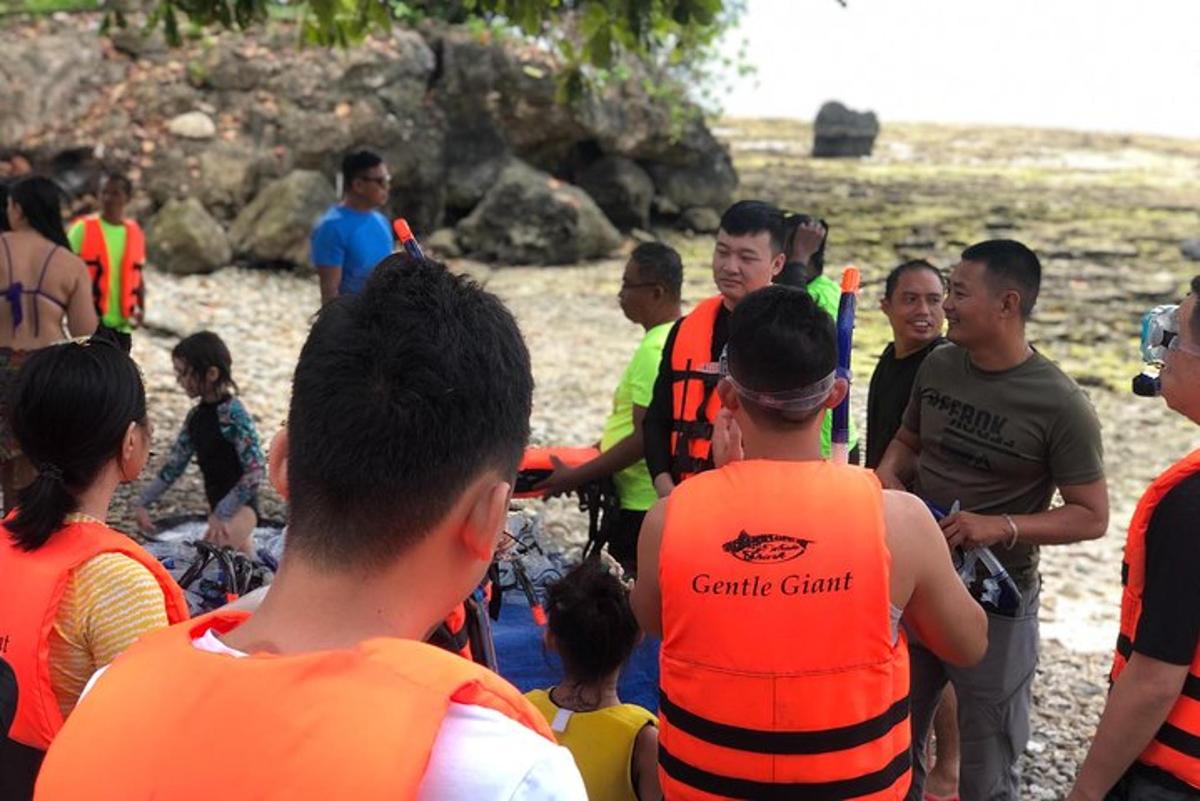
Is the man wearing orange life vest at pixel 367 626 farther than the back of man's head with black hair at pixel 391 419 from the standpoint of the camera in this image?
No

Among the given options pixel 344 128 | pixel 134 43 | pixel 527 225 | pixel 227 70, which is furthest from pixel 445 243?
pixel 134 43

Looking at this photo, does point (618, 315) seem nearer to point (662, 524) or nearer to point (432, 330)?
point (662, 524)

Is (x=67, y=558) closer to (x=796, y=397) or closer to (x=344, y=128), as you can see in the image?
(x=796, y=397)

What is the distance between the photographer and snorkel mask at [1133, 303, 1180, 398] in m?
2.78

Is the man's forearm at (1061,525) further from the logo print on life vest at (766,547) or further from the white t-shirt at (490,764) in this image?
the white t-shirt at (490,764)

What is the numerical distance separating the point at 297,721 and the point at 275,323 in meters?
12.0

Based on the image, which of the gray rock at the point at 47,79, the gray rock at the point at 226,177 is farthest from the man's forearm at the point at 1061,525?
the gray rock at the point at 47,79

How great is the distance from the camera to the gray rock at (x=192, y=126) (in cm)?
1498

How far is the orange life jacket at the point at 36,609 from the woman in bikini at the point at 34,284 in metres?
3.96

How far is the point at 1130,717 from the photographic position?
2576mm

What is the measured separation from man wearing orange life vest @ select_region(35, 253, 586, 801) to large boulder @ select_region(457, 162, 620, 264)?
1479 centimetres

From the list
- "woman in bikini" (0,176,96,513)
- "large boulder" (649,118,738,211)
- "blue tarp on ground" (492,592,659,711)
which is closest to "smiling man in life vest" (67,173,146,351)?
"woman in bikini" (0,176,96,513)

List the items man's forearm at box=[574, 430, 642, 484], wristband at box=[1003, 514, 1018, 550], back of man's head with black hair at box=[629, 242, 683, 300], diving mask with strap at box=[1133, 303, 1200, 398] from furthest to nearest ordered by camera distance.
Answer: back of man's head with black hair at box=[629, 242, 683, 300] < man's forearm at box=[574, 430, 642, 484] < wristband at box=[1003, 514, 1018, 550] < diving mask with strap at box=[1133, 303, 1200, 398]

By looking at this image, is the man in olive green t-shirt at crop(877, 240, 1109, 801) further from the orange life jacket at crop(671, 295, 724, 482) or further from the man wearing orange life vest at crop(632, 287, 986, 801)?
the man wearing orange life vest at crop(632, 287, 986, 801)
